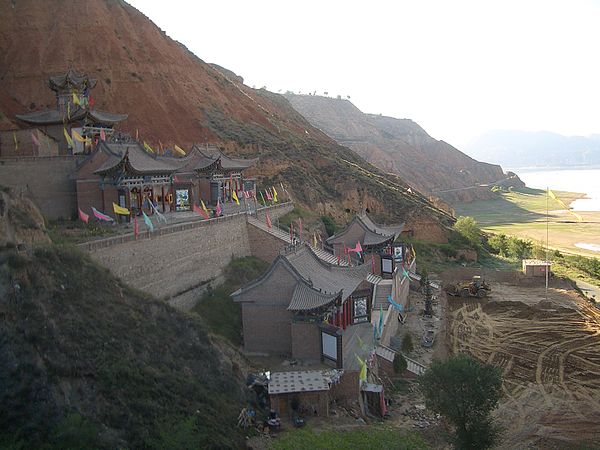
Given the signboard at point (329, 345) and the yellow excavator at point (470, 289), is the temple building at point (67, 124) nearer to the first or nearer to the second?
the signboard at point (329, 345)

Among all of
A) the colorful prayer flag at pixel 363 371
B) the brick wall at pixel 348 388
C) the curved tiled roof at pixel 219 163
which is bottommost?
the brick wall at pixel 348 388

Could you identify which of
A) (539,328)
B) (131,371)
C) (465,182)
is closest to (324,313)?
(131,371)

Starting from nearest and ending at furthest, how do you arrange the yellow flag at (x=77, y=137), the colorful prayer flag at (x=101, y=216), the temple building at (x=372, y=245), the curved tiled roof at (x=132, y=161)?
1. the colorful prayer flag at (x=101, y=216)
2. the curved tiled roof at (x=132, y=161)
3. the yellow flag at (x=77, y=137)
4. the temple building at (x=372, y=245)

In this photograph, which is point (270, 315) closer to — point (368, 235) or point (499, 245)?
point (368, 235)

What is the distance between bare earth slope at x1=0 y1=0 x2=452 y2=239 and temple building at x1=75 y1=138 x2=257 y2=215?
17.8 meters

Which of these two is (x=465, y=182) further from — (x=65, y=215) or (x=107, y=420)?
(x=107, y=420)

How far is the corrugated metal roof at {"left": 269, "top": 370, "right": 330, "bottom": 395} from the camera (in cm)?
1750

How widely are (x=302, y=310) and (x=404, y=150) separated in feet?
398

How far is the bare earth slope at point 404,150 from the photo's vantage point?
122 meters

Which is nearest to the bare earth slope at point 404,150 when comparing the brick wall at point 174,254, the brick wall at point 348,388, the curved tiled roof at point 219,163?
the curved tiled roof at point 219,163

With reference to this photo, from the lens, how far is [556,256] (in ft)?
173

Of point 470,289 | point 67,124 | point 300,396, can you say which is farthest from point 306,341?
point 67,124

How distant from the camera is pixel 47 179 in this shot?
28.4 meters

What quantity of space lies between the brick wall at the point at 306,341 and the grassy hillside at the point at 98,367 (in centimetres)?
449
